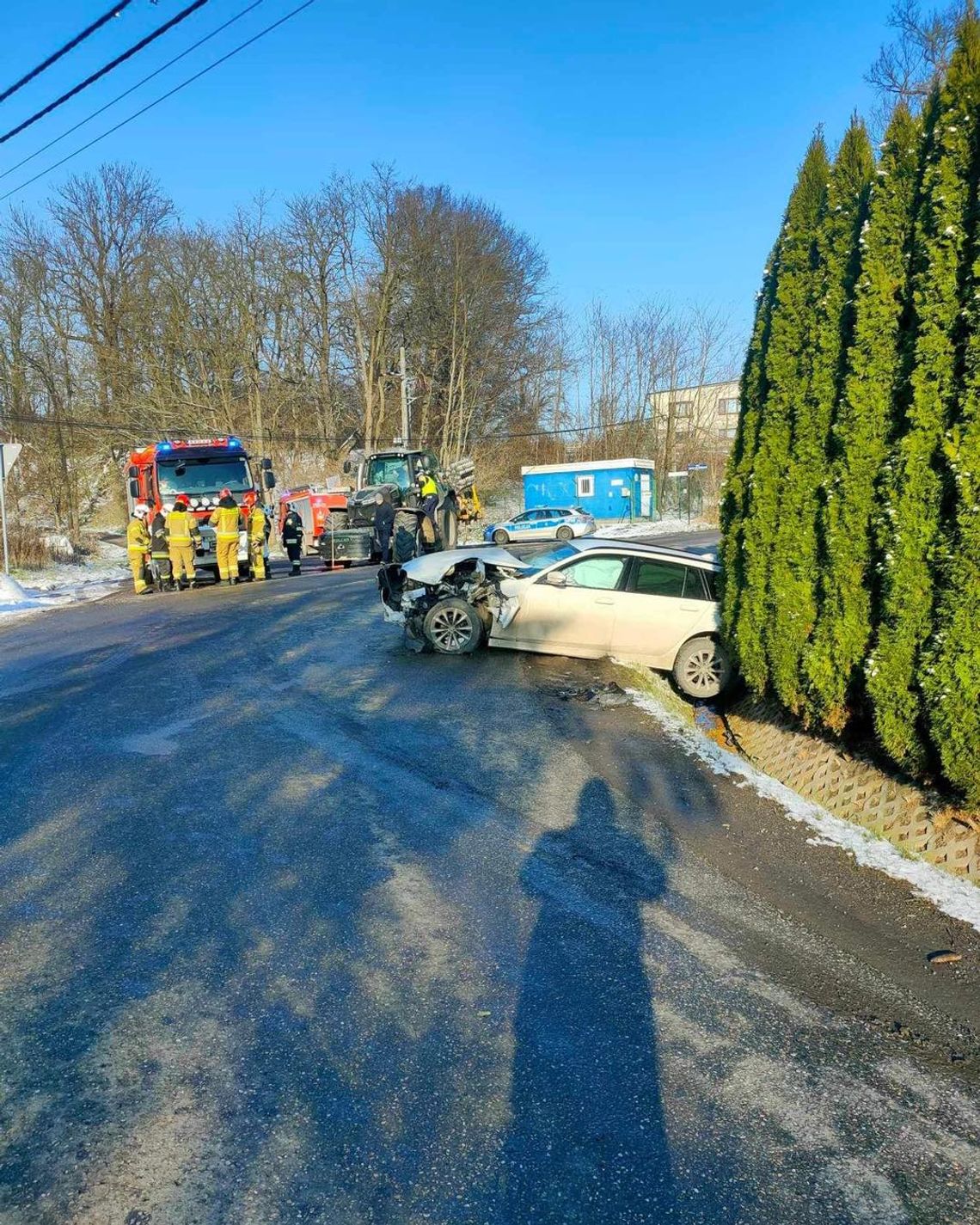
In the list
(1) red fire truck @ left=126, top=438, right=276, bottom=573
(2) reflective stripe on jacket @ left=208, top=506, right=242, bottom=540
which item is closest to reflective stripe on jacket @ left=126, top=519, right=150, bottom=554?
(1) red fire truck @ left=126, top=438, right=276, bottom=573

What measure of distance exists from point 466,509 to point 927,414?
21.8m

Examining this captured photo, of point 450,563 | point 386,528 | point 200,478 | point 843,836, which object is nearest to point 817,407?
point 843,836

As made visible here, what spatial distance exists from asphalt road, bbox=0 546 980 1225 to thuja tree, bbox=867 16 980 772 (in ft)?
3.89

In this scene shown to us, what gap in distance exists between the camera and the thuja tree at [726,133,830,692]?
284 inches

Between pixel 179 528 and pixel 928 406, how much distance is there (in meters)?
15.3

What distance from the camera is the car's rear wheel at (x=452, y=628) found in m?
10.2

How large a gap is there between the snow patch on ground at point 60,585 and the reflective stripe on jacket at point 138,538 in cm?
147

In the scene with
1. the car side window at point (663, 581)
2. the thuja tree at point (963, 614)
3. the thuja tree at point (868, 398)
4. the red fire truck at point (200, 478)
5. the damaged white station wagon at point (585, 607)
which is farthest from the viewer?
the red fire truck at point (200, 478)

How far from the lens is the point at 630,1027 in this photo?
334cm

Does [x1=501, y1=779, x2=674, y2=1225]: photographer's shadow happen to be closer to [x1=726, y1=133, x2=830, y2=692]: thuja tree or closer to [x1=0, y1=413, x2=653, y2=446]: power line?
[x1=726, y1=133, x2=830, y2=692]: thuja tree

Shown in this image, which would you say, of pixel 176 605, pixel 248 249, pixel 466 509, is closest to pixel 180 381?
pixel 248 249

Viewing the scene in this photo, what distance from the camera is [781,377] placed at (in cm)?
736

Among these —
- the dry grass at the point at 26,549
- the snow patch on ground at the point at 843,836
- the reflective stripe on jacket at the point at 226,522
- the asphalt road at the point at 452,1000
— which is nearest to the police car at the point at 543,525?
the dry grass at the point at 26,549

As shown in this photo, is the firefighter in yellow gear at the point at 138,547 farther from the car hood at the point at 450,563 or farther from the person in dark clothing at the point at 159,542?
the car hood at the point at 450,563
